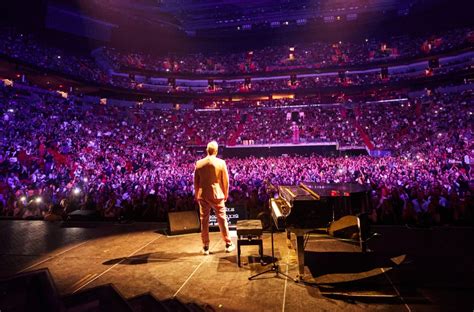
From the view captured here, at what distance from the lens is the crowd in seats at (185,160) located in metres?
7.77

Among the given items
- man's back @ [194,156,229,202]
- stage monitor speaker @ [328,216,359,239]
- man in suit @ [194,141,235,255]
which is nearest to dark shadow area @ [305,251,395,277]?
stage monitor speaker @ [328,216,359,239]

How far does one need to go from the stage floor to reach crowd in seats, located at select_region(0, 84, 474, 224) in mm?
1460

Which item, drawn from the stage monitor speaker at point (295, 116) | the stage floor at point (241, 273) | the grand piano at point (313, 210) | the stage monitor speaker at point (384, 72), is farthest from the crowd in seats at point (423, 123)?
the stage floor at point (241, 273)

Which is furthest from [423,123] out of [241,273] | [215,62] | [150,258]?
[215,62]

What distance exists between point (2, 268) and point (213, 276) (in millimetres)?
3422

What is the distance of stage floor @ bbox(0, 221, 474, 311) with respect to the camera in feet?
9.89

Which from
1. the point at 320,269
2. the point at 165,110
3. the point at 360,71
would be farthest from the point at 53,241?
the point at 360,71

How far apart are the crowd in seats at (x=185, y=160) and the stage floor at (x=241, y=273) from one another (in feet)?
4.79

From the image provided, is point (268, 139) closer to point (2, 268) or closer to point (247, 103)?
point (247, 103)

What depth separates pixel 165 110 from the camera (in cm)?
3666

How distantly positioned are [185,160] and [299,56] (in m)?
26.3

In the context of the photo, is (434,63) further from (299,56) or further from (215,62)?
(215,62)

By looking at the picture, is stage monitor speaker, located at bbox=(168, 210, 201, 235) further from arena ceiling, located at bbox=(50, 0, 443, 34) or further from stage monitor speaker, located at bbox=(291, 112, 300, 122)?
arena ceiling, located at bbox=(50, 0, 443, 34)

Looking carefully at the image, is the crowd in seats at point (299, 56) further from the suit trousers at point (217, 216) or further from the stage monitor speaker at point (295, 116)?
the suit trousers at point (217, 216)
